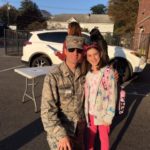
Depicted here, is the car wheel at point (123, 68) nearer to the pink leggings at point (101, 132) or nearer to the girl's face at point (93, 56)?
the pink leggings at point (101, 132)

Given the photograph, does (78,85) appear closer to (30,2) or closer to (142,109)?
(142,109)

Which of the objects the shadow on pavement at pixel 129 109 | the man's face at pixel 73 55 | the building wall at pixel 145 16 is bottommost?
the shadow on pavement at pixel 129 109

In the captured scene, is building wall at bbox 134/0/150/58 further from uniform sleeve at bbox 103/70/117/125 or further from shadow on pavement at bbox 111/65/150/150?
uniform sleeve at bbox 103/70/117/125

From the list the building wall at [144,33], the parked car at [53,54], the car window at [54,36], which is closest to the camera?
the parked car at [53,54]

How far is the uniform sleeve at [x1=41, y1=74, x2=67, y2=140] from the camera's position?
2.32 metres

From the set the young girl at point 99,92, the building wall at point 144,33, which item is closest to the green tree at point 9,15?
the building wall at point 144,33

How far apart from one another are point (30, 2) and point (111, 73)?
70676 mm

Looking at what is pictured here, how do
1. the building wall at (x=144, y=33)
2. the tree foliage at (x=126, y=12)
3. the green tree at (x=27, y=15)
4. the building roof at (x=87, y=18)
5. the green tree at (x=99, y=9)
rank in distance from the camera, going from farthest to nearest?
the green tree at (x=99, y=9)
the building roof at (x=87, y=18)
the green tree at (x=27, y=15)
the tree foliage at (x=126, y=12)
the building wall at (x=144, y=33)

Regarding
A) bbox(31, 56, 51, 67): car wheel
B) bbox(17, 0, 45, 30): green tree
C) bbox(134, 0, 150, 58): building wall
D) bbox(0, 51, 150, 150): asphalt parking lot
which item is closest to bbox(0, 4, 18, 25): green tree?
bbox(17, 0, 45, 30): green tree

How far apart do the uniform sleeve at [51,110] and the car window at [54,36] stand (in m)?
8.75

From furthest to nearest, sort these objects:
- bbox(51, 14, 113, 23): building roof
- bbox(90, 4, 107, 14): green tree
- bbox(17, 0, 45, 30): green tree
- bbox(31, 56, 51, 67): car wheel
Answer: bbox(90, 4, 107, 14): green tree, bbox(51, 14, 113, 23): building roof, bbox(17, 0, 45, 30): green tree, bbox(31, 56, 51, 67): car wheel

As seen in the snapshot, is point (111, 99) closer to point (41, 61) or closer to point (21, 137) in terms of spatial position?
point (21, 137)

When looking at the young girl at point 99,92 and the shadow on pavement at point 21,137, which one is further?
the shadow on pavement at point 21,137

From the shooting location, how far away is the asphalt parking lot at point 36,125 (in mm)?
4887
